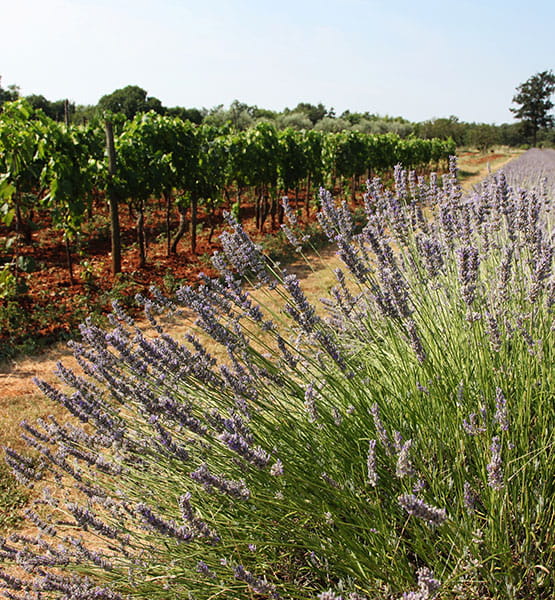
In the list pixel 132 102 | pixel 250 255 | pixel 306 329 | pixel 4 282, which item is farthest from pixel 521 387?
pixel 132 102

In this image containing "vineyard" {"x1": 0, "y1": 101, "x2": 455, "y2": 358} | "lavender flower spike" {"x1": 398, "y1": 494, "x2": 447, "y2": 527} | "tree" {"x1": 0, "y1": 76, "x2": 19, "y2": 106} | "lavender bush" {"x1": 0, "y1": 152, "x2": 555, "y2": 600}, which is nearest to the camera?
"lavender flower spike" {"x1": 398, "y1": 494, "x2": 447, "y2": 527}

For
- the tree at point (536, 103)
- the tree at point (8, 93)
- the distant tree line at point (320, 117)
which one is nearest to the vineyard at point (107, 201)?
the distant tree line at point (320, 117)

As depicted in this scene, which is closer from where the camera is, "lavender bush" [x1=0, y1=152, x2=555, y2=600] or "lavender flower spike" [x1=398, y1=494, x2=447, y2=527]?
"lavender flower spike" [x1=398, y1=494, x2=447, y2=527]

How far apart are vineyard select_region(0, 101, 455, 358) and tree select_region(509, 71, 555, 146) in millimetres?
92122

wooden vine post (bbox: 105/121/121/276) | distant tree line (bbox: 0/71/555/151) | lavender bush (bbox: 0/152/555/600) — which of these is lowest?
lavender bush (bbox: 0/152/555/600)

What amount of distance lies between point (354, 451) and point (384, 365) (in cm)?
68

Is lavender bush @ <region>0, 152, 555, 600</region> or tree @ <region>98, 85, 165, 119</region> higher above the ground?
tree @ <region>98, 85, 165, 119</region>

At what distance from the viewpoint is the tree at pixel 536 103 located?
8675 centimetres

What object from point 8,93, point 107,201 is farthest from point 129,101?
point 107,201

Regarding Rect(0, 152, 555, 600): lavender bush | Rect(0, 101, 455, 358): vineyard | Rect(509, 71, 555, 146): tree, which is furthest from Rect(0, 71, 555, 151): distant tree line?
Rect(0, 152, 555, 600): lavender bush

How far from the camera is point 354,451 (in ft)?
6.29

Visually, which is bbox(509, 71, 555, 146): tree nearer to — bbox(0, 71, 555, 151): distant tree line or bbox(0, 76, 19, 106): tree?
bbox(0, 71, 555, 151): distant tree line

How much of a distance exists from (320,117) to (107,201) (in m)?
63.3

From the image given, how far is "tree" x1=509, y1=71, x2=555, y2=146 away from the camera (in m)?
86.8
